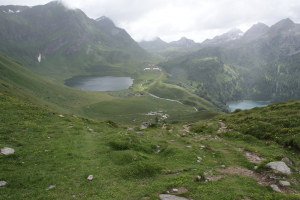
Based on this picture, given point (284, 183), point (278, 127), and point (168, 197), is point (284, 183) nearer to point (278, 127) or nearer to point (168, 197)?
point (168, 197)

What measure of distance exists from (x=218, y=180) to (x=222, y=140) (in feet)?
56.3

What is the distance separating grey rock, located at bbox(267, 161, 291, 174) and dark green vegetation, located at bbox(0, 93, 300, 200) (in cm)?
69

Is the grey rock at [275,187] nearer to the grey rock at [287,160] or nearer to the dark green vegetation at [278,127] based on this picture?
the grey rock at [287,160]

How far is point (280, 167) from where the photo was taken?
20219mm

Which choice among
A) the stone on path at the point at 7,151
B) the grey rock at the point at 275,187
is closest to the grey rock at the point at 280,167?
the grey rock at the point at 275,187

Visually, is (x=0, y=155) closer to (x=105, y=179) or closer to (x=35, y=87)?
(x=105, y=179)

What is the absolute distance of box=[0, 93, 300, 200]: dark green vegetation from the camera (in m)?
15.8

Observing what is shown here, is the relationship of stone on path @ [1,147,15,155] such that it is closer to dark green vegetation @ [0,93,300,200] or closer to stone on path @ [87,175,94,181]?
dark green vegetation @ [0,93,300,200]

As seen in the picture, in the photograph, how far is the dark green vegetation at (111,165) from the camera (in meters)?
15.8

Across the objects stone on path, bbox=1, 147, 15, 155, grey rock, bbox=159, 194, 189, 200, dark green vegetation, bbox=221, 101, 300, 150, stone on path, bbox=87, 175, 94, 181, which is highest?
stone on path, bbox=1, 147, 15, 155

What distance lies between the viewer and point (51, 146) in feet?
79.5

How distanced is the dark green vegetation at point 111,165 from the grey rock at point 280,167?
689 mm

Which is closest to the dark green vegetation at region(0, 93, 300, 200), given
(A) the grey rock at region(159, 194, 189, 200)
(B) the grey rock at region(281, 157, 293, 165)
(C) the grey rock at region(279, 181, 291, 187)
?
(C) the grey rock at region(279, 181, 291, 187)

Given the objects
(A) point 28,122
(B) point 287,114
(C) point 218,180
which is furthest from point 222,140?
(A) point 28,122
